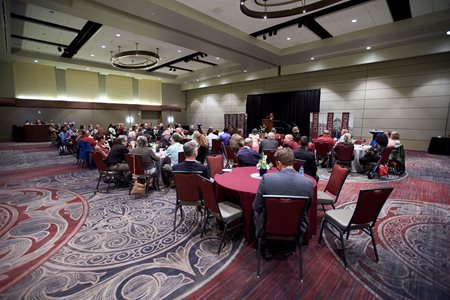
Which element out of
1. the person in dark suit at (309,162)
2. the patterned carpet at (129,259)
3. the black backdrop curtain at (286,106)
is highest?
the black backdrop curtain at (286,106)

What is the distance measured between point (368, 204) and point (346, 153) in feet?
14.6

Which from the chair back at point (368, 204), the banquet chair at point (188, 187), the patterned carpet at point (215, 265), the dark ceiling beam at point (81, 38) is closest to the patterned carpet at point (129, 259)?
the patterned carpet at point (215, 265)

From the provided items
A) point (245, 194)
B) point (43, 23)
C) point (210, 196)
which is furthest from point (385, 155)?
point (43, 23)

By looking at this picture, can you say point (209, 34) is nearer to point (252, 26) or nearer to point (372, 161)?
point (252, 26)

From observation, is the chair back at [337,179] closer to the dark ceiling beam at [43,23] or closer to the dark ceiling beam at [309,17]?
the dark ceiling beam at [309,17]

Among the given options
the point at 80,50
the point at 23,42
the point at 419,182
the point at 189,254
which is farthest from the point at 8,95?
the point at 419,182

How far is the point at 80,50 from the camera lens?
11.1 m

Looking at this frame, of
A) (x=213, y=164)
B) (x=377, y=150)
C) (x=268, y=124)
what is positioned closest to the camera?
(x=213, y=164)

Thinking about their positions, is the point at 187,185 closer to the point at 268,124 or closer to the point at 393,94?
the point at 268,124

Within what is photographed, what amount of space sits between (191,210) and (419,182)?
5.84 metres

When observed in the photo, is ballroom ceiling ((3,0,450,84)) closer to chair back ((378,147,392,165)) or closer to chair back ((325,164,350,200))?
chair back ((378,147,392,165))

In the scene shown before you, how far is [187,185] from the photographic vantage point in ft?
9.79

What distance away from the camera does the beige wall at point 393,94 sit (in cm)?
905

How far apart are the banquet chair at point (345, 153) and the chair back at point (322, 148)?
1.36 ft
